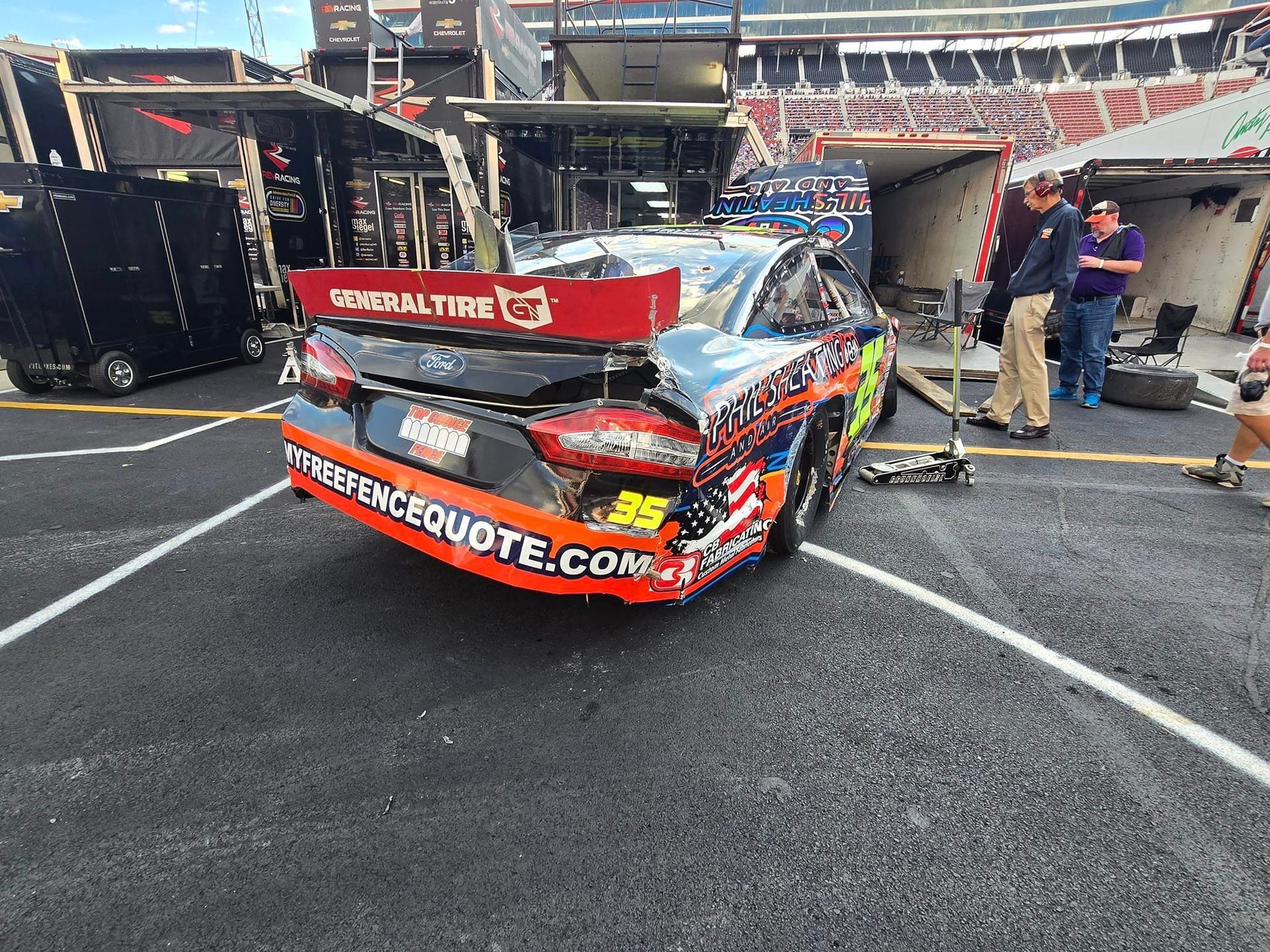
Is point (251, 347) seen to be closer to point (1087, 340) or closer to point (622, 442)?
point (622, 442)

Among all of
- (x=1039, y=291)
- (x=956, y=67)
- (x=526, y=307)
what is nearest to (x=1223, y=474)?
(x=1039, y=291)

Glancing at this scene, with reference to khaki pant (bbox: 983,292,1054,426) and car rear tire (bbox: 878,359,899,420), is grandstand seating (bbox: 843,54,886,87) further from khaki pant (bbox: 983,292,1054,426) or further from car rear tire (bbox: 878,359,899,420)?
car rear tire (bbox: 878,359,899,420)

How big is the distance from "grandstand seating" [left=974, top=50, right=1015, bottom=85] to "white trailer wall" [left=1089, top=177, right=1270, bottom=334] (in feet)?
136

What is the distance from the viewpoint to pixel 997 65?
46.3 meters

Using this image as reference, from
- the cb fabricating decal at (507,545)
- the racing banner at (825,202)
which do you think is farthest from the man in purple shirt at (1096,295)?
the cb fabricating decal at (507,545)

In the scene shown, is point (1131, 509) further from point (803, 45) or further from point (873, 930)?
point (803, 45)

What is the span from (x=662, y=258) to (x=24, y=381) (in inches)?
255

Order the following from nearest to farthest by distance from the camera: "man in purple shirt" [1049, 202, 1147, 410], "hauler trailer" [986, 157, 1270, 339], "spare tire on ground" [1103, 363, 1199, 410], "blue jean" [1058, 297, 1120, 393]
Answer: "man in purple shirt" [1049, 202, 1147, 410], "blue jean" [1058, 297, 1120, 393], "spare tire on ground" [1103, 363, 1199, 410], "hauler trailer" [986, 157, 1270, 339]

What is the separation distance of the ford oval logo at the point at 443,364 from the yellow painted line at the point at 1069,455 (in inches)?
140

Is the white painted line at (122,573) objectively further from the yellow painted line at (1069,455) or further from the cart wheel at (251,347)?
the cart wheel at (251,347)

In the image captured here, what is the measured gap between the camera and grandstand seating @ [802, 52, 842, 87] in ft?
148

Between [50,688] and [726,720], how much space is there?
2.11 m

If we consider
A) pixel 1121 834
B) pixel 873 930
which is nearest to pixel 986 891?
pixel 873 930

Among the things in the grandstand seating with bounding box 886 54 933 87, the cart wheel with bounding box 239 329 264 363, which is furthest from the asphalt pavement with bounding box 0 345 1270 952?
the grandstand seating with bounding box 886 54 933 87
